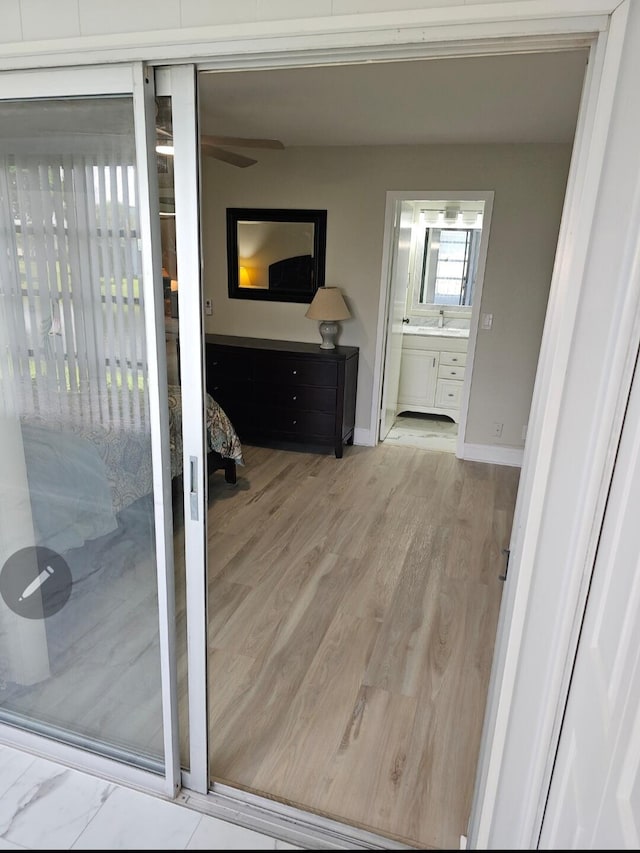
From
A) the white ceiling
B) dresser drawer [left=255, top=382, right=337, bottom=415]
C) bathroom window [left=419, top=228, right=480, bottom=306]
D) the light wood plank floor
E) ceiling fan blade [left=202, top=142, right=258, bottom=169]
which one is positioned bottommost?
the light wood plank floor

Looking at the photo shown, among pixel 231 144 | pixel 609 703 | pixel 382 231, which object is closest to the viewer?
pixel 609 703

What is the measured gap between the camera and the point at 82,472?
1717 millimetres

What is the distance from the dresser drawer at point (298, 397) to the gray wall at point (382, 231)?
0.49 meters

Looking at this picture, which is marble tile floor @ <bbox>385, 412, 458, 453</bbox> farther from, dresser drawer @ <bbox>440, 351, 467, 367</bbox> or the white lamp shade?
the white lamp shade

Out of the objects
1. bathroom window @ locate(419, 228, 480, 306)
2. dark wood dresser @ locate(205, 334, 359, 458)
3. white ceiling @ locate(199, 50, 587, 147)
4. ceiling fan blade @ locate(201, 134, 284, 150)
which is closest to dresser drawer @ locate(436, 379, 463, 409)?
bathroom window @ locate(419, 228, 480, 306)

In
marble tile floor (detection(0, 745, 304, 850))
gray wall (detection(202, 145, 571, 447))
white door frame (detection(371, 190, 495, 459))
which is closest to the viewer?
marble tile floor (detection(0, 745, 304, 850))

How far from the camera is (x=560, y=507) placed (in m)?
1.23

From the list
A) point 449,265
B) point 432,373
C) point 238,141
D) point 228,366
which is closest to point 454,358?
point 432,373

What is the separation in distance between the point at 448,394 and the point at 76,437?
476cm

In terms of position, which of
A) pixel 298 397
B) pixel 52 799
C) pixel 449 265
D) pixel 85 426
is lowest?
pixel 52 799

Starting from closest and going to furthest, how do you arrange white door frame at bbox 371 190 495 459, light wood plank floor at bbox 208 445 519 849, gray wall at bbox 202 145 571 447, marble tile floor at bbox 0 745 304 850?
marble tile floor at bbox 0 745 304 850 → light wood plank floor at bbox 208 445 519 849 → gray wall at bbox 202 145 571 447 → white door frame at bbox 371 190 495 459

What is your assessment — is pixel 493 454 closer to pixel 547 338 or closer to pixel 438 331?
pixel 438 331

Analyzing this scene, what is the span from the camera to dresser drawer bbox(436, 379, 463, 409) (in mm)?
5910

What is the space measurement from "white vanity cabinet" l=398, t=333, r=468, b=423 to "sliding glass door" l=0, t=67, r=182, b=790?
4595 millimetres
